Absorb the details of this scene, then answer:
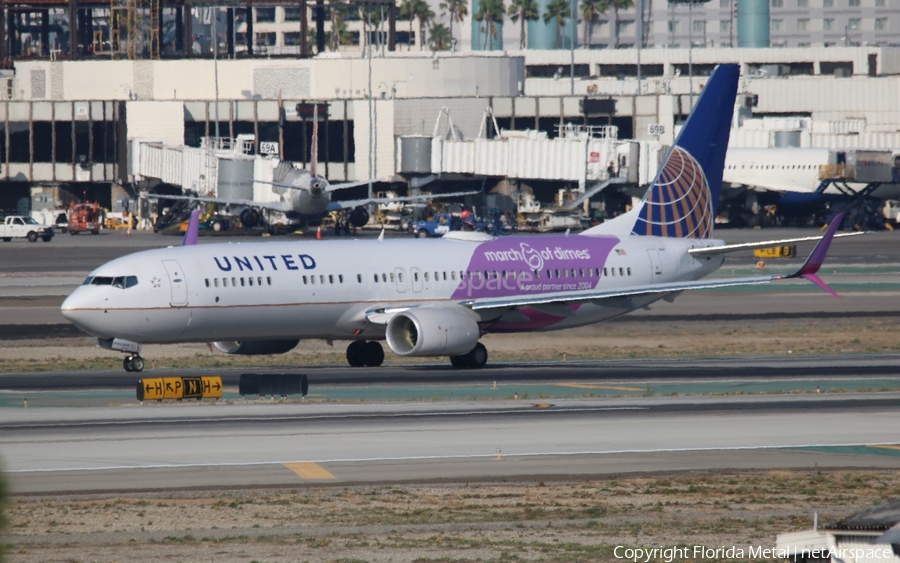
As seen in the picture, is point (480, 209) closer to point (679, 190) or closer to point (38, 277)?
point (38, 277)

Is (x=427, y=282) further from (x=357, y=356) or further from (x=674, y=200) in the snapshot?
(x=674, y=200)

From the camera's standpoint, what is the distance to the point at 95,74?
153625 mm

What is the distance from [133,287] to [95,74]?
11850cm

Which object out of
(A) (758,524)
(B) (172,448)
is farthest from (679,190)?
(A) (758,524)

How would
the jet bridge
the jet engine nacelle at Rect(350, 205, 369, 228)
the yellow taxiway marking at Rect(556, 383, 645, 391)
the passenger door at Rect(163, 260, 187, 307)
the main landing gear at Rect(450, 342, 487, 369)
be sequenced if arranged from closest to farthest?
the yellow taxiway marking at Rect(556, 383, 645, 391) < the passenger door at Rect(163, 260, 187, 307) < the main landing gear at Rect(450, 342, 487, 369) < the jet engine nacelle at Rect(350, 205, 369, 228) < the jet bridge

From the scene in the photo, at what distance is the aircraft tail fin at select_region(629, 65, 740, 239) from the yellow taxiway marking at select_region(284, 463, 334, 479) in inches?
1062

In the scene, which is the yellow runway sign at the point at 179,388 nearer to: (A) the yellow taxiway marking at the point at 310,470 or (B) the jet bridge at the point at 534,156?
(A) the yellow taxiway marking at the point at 310,470

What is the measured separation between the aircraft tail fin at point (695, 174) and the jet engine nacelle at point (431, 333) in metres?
10.2

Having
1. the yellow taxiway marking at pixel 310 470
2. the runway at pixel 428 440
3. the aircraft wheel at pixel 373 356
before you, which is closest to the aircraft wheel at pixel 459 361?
the aircraft wheel at pixel 373 356

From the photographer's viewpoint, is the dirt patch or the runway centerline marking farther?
the runway centerline marking

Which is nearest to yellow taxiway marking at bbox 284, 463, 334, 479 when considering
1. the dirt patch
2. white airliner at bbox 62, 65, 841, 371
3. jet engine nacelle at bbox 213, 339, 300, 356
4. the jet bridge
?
the dirt patch

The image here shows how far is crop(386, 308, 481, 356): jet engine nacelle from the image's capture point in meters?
42.9

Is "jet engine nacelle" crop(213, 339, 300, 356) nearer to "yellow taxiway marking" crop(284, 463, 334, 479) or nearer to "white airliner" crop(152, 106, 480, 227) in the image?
"yellow taxiway marking" crop(284, 463, 334, 479)

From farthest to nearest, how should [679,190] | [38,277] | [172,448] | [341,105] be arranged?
[341,105]
[38,277]
[679,190]
[172,448]
